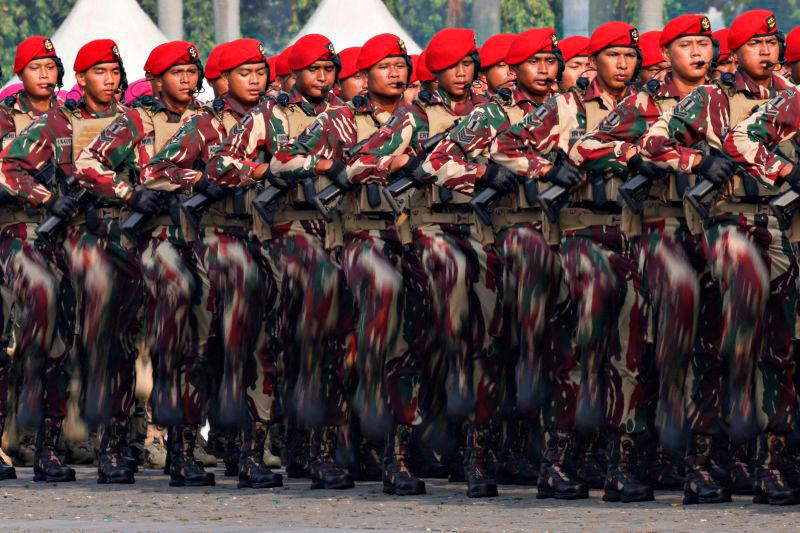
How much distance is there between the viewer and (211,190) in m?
13.8

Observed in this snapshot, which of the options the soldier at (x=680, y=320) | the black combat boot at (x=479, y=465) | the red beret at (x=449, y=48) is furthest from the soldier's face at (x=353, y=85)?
the soldier at (x=680, y=320)

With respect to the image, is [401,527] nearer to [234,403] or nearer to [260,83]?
[234,403]

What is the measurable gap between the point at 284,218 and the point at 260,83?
3.43 ft

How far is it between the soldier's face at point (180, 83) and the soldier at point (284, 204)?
0.62 metres

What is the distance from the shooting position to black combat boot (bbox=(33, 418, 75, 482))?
1454 centimetres

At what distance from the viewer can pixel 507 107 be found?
13508mm

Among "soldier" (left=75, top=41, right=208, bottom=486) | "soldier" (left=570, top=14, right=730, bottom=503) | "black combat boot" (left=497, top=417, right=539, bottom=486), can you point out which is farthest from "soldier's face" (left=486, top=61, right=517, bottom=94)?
"soldier" (left=570, top=14, right=730, bottom=503)

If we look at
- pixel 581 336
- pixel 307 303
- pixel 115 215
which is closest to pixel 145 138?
pixel 115 215

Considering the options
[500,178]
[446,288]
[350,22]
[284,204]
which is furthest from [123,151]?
[350,22]

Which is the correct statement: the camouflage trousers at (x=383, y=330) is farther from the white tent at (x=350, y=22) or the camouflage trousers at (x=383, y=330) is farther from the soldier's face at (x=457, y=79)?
the white tent at (x=350, y=22)

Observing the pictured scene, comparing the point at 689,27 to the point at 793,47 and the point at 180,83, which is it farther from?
the point at 180,83

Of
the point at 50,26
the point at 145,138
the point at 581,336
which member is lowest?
the point at 581,336

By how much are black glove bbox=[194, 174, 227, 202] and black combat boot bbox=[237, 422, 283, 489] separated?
1301 mm

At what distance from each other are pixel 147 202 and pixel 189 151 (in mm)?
416
